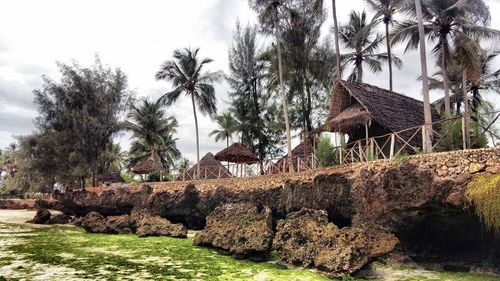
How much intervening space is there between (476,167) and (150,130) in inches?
1242

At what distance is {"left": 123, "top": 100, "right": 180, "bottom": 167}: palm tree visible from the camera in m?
36.0

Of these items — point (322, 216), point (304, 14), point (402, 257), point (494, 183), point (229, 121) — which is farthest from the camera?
point (229, 121)

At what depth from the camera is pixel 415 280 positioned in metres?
8.22

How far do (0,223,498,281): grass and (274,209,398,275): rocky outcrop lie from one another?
1.49ft

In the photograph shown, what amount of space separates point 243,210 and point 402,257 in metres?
5.59

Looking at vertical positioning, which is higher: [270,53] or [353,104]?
[270,53]

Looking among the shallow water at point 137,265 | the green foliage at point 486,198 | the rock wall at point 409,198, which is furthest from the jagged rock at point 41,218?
the green foliage at point 486,198

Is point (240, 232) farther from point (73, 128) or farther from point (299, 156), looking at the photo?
point (73, 128)

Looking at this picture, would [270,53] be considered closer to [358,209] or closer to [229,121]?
[229,121]

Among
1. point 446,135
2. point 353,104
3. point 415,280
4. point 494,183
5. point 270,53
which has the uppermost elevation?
point 270,53

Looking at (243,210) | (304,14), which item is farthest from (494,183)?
(304,14)

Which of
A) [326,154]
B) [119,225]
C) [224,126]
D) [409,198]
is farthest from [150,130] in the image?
[409,198]

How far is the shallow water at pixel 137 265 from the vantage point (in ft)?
26.6

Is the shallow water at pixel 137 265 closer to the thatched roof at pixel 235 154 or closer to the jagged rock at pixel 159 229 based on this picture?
the jagged rock at pixel 159 229
